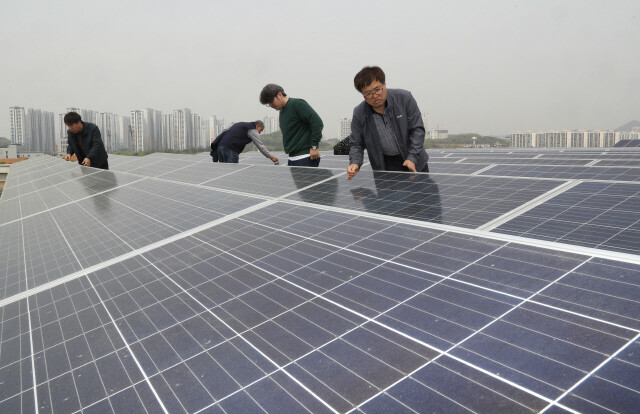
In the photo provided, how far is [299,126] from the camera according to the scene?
7.66 meters

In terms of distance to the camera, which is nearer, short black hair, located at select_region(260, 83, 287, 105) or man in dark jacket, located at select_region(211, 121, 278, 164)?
short black hair, located at select_region(260, 83, 287, 105)

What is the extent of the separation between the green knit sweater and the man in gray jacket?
1560 millimetres

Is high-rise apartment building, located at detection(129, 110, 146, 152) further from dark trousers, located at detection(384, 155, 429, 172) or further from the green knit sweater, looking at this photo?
dark trousers, located at detection(384, 155, 429, 172)

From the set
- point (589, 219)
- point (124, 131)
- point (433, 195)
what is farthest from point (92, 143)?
point (124, 131)

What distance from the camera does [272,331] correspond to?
1809mm

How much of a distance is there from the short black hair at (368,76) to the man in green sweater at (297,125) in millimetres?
2165

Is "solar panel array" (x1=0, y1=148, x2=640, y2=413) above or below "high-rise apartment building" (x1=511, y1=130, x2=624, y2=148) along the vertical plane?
below

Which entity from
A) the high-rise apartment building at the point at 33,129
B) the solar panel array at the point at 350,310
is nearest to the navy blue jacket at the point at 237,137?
the solar panel array at the point at 350,310

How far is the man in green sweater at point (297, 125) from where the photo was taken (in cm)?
741

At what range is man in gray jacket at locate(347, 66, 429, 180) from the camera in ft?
17.5

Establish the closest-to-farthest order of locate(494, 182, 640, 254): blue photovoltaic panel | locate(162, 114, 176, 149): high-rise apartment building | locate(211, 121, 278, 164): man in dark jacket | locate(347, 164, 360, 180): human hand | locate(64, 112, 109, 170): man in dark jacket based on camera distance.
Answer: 1. locate(494, 182, 640, 254): blue photovoltaic panel
2. locate(347, 164, 360, 180): human hand
3. locate(211, 121, 278, 164): man in dark jacket
4. locate(64, 112, 109, 170): man in dark jacket
5. locate(162, 114, 176, 149): high-rise apartment building

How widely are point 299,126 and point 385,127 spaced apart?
7.28 feet

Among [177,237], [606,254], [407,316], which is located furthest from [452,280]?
[177,237]

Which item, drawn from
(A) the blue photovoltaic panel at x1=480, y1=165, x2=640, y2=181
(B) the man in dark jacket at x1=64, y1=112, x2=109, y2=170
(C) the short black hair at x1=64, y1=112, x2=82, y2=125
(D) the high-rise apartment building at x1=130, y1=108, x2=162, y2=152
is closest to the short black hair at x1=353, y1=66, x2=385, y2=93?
(A) the blue photovoltaic panel at x1=480, y1=165, x2=640, y2=181
